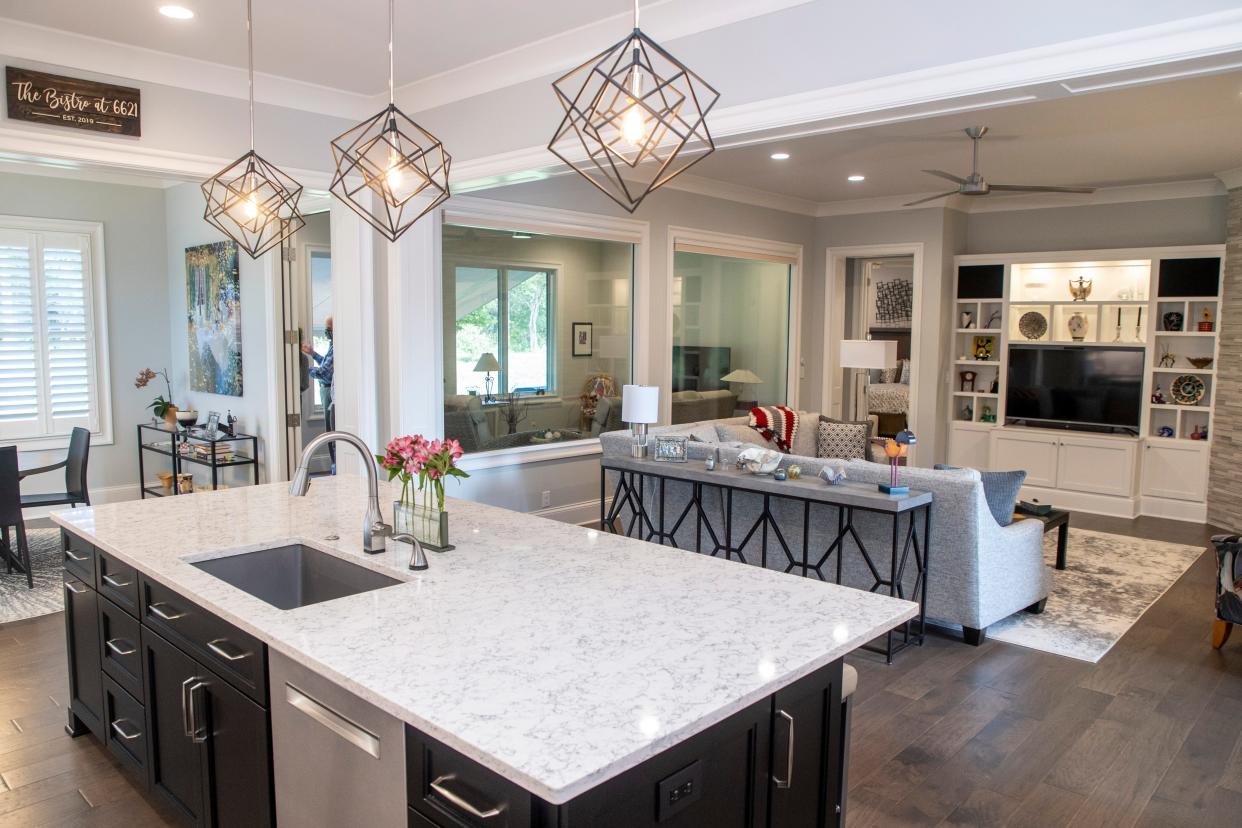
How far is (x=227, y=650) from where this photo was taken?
2117 mm

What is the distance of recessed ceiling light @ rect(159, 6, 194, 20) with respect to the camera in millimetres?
3549

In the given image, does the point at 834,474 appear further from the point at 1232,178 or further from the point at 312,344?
the point at 1232,178

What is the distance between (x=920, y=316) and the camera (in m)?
8.06

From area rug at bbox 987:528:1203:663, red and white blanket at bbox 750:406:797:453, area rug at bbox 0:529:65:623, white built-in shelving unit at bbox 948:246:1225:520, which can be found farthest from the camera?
white built-in shelving unit at bbox 948:246:1225:520

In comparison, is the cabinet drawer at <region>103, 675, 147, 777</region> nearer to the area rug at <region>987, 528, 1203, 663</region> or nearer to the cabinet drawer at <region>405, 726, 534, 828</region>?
the cabinet drawer at <region>405, 726, 534, 828</region>

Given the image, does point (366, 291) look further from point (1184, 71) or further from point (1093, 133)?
point (1093, 133)

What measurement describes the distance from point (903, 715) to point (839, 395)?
5892 millimetres

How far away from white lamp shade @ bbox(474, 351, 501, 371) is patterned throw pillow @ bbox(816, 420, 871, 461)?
8.81 ft

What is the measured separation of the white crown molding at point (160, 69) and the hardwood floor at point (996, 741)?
2.75 metres

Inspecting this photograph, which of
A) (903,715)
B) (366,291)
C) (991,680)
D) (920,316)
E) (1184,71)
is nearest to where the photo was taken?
(1184,71)

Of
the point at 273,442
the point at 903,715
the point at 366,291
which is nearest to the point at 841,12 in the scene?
the point at 903,715

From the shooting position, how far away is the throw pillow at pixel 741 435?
612cm

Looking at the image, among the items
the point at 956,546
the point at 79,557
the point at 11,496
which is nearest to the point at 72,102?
the point at 11,496

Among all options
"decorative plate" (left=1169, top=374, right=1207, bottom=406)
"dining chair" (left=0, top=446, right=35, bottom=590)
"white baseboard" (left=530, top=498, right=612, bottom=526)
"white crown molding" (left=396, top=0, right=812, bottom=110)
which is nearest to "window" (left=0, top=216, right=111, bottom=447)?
"dining chair" (left=0, top=446, right=35, bottom=590)
